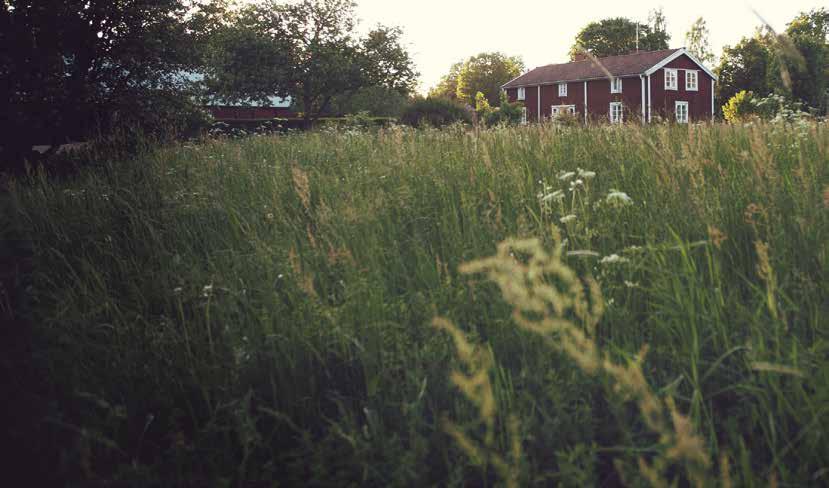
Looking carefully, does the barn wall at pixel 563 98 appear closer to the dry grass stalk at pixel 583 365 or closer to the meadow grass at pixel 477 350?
the meadow grass at pixel 477 350

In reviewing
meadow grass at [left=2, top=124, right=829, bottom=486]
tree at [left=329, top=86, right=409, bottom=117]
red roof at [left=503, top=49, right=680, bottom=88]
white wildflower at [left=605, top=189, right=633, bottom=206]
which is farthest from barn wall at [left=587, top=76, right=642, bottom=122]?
white wildflower at [left=605, top=189, right=633, bottom=206]

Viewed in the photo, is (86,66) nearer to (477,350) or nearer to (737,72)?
(477,350)

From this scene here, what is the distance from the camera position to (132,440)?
7.29 ft

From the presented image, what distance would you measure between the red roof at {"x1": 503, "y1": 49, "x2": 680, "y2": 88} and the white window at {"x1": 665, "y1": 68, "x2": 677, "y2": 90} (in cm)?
138

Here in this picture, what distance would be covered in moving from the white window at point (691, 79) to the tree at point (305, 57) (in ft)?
74.8

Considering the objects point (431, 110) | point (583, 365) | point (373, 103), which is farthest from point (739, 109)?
point (373, 103)

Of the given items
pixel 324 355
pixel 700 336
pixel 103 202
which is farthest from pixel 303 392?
pixel 103 202

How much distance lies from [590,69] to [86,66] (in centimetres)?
3919

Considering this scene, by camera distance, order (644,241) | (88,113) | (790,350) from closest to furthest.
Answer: (790,350) → (644,241) → (88,113)

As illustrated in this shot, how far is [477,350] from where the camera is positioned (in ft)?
7.57

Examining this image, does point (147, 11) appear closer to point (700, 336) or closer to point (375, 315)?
point (375, 315)

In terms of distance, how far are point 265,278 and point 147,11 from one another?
394 inches

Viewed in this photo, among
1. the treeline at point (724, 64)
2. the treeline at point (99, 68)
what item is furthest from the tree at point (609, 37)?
the treeline at point (99, 68)

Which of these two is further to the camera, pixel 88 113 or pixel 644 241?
pixel 88 113
